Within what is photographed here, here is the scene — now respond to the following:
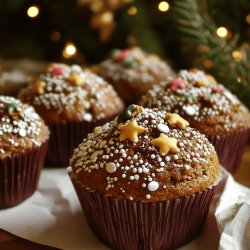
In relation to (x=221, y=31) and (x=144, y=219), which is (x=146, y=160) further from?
(x=221, y=31)

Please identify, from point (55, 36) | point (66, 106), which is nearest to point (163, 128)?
point (66, 106)

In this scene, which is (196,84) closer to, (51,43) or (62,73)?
(62,73)

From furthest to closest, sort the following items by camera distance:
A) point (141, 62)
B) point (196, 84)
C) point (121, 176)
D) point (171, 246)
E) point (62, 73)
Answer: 1. point (141, 62)
2. point (62, 73)
3. point (196, 84)
4. point (171, 246)
5. point (121, 176)

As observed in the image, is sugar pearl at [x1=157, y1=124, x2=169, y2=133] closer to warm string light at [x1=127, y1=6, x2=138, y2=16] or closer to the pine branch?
the pine branch

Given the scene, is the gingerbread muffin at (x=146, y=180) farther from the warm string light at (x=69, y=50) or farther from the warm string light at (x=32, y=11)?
the warm string light at (x=32, y=11)

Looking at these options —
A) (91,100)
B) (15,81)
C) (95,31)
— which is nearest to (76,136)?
(91,100)

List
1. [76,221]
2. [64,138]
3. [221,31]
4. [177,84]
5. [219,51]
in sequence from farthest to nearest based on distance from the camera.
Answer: [221,31]
[219,51]
[64,138]
[177,84]
[76,221]
